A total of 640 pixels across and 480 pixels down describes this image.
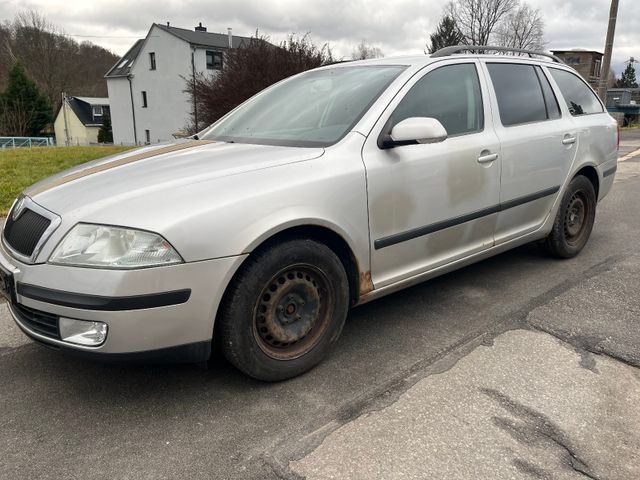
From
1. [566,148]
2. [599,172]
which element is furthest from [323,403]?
[599,172]

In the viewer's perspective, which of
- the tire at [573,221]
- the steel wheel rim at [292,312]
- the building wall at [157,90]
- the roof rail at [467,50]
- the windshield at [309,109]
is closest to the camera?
the steel wheel rim at [292,312]

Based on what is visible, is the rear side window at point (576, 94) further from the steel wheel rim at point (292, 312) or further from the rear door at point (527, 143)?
the steel wheel rim at point (292, 312)

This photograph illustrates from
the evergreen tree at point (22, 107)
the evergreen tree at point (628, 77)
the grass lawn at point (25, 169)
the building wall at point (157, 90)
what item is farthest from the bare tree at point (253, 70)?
the evergreen tree at point (628, 77)

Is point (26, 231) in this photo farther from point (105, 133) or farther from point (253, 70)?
point (105, 133)

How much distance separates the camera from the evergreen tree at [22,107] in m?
35.2

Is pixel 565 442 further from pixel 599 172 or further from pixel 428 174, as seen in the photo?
pixel 599 172

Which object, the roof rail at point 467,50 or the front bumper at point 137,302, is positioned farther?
the roof rail at point 467,50

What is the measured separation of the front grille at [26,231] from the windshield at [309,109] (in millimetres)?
1267

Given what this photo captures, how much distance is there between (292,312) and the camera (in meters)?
2.80

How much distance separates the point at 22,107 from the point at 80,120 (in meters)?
21.1

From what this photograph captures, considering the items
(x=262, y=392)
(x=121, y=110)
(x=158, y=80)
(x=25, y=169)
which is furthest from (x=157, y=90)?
(x=262, y=392)

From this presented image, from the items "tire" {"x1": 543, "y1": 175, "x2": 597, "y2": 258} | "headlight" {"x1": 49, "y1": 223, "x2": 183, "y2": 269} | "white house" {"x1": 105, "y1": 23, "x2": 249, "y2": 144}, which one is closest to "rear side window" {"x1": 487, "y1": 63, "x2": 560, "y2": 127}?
"tire" {"x1": 543, "y1": 175, "x2": 597, "y2": 258}

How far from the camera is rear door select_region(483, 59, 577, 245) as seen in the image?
3857 millimetres

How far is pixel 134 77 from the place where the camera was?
167 feet
